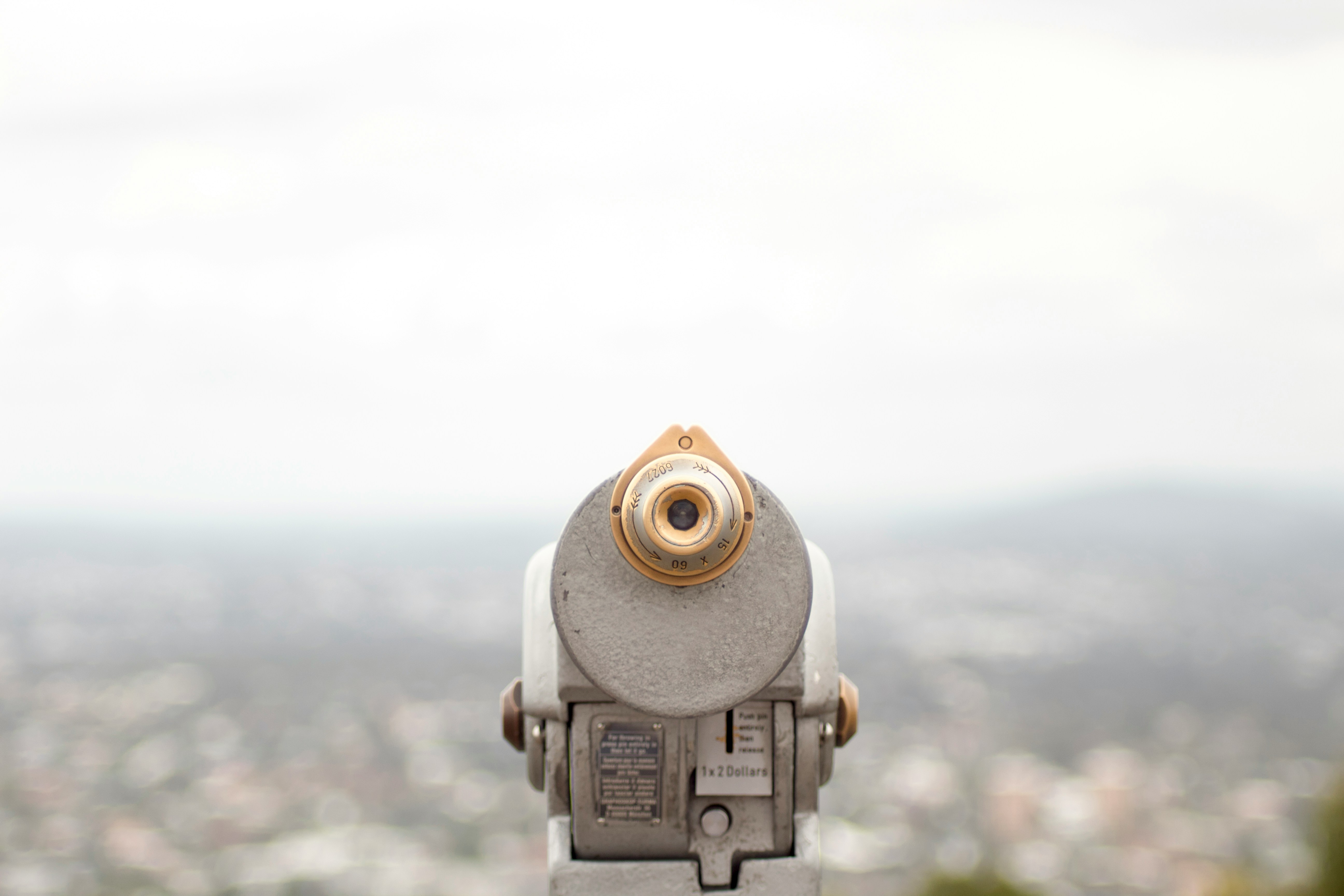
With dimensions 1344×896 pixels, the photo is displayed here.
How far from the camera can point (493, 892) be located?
1969 cm

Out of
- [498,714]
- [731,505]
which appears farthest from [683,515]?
[498,714]

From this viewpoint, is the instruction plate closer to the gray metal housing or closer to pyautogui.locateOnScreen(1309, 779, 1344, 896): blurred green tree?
the gray metal housing

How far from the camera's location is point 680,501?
2668mm

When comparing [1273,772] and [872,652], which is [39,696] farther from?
[1273,772]

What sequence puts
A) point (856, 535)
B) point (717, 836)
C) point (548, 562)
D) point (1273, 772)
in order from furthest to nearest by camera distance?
point (856, 535) → point (1273, 772) → point (548, 562) → point (717, 836)

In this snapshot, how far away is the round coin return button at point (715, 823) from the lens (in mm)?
3100

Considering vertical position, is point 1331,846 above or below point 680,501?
below

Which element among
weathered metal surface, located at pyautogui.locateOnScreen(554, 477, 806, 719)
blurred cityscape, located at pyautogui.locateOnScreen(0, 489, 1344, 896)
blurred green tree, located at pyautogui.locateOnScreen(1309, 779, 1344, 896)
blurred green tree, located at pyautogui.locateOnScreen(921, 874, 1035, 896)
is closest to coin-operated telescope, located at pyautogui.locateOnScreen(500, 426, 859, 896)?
weathered metal surface, located at pyautogui.locateOnScreen(554, 477, 806, 719)

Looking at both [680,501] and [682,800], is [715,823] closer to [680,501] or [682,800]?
[682,800]

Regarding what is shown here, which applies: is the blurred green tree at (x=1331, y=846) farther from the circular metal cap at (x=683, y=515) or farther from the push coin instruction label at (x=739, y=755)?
the circular metal cap at (x=683, y=515)

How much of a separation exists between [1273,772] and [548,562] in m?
34.3

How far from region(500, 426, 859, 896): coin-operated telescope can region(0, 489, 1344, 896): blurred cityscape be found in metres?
0.95

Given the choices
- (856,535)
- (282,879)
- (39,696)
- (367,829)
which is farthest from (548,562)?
(856,535)

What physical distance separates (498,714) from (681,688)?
6.16 metres
